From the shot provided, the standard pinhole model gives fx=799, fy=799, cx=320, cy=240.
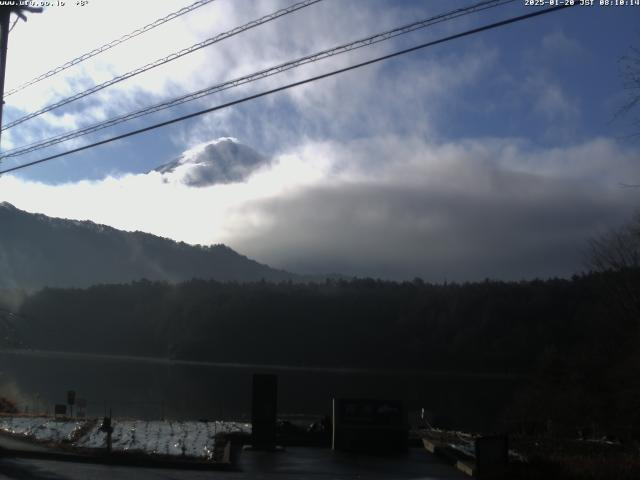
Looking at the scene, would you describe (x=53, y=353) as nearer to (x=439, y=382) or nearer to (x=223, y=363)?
(x=223, y=363)

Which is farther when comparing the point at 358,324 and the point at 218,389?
the point at 358,324

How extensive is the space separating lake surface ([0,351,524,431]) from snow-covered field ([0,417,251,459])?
1714 centimetres

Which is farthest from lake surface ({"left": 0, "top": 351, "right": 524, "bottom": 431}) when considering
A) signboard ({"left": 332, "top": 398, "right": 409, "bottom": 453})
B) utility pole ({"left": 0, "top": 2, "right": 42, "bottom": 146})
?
utility pole ({"left": 0, "top": 2, "right": 42, "bottom": 146})

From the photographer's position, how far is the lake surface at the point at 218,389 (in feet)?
189

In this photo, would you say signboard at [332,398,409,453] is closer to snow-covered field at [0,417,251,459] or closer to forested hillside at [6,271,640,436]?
snow-covered field at [0,417,251,459]

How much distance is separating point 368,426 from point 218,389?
64192 mm

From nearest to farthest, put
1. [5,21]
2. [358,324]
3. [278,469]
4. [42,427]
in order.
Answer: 1. [278,469]
2. [5,21]
3. [42,427]
4. [358,324]

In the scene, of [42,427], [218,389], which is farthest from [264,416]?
[218,389]

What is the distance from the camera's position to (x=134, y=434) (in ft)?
74.6

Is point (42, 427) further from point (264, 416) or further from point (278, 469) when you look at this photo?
point (278, 469)

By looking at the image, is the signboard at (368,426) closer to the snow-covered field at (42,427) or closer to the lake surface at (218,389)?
the snow-covered field at (42,427)

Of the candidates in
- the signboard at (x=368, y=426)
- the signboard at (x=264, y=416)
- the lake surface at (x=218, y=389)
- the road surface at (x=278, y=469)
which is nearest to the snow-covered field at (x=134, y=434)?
the signboard at (x=264, y=416)

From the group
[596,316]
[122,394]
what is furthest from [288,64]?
[122,394]

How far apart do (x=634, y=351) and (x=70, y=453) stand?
34340 mm
